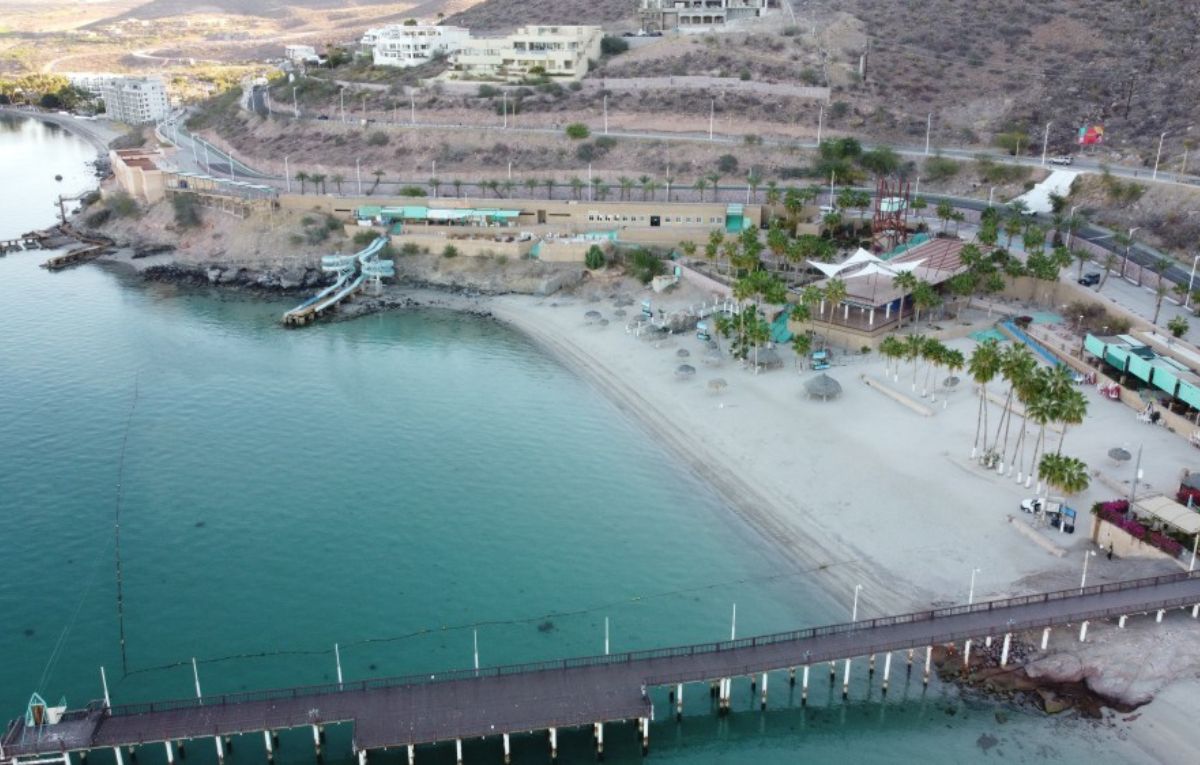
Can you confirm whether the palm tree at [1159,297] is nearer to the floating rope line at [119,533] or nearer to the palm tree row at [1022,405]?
the palm tree row at [1022,405]

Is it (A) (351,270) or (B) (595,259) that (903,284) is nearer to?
(B) (595,259)

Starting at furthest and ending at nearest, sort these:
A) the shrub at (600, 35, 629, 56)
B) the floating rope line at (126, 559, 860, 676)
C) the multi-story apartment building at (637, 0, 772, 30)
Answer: the multi-story apartment building at (637, 0, 772, 30) → the shrub at (600, 35, 629, 56) → the floating rope line at (126, 559, 860, 676)

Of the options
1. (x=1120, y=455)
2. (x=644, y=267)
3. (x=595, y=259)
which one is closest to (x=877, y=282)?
(x=644, y=267)

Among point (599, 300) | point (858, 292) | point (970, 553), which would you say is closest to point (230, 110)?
point (599, 300)

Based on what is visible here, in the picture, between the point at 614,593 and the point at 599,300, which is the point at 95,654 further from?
the point at 599,300

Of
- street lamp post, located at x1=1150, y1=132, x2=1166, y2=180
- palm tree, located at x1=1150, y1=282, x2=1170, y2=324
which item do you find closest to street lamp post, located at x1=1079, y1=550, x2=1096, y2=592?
palm tree, located at x1=1150, y1=282, x2=1170, y2=324

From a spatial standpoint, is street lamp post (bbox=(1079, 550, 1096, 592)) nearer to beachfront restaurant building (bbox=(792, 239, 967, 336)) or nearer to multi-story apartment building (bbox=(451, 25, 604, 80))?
beachfront restaurant building (bbox=(792, 239, 967, 336))

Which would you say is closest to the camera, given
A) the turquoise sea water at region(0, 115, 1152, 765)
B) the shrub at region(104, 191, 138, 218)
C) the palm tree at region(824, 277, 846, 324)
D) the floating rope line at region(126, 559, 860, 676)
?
the turquoise sea water at region(0, 115, 1152, 765)
